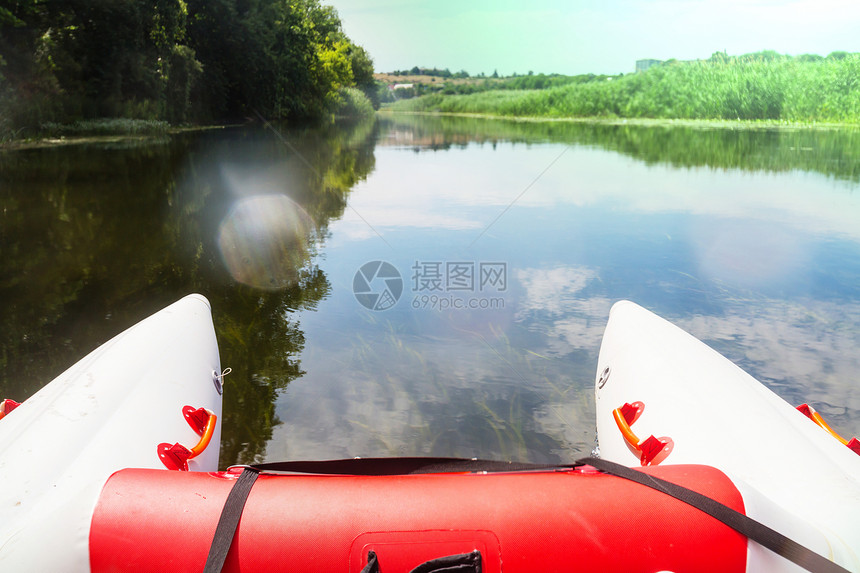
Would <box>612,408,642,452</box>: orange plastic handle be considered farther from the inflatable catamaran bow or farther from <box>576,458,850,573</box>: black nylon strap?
<box>576,458,850,573</box>: black nylon strap

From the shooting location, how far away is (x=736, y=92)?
21.2 m

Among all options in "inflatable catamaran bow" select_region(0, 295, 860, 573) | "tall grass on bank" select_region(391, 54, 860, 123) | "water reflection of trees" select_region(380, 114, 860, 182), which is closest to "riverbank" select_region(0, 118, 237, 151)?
"water reflection of trees" select_region(380, 114, 860, 182)

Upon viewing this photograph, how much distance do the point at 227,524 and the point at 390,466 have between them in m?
0.40

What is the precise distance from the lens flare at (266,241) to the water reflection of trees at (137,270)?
10 centimetres

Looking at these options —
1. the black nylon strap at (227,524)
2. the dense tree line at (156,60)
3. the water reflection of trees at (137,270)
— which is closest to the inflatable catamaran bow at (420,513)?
the black nylon strap at (227,524)

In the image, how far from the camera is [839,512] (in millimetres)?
1352

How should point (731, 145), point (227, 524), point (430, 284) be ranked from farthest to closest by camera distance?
1. point (731, 145)
2. point (430, 284)
3. point (227, 524)

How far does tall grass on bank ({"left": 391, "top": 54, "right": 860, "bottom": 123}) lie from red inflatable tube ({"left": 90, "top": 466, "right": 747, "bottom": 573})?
23097 millimetres

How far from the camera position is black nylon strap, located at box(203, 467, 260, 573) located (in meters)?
1.15

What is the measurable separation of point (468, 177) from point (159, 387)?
7699 millimetres

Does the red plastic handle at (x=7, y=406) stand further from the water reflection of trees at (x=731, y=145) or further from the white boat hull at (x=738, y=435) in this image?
the water reflection of trees at (x=731, y=145)

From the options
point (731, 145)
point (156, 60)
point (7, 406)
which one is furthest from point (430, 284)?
point (156, 60)

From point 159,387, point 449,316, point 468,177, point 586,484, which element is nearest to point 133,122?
point 468,177

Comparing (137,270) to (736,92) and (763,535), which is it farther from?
(736,92)
